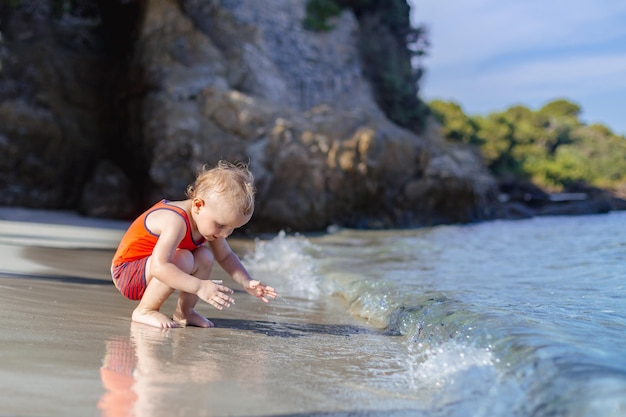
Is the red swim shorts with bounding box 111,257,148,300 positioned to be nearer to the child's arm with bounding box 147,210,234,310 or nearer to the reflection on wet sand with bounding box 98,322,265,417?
the child's arm with bounding box 147,210,234,310

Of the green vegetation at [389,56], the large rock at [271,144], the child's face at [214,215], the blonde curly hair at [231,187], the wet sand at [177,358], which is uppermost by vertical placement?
the green vegetation at [389,56]

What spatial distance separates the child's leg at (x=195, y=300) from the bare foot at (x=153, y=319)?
0.20 feet

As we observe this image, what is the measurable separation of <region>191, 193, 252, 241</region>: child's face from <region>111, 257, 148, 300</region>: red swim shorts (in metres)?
0.38

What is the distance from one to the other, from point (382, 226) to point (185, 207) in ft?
29.2

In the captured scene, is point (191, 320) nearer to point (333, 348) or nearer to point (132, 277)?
point (132, 277)

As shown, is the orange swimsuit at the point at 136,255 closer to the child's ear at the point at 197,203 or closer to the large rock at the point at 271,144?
the child's ear at the point at 197,203

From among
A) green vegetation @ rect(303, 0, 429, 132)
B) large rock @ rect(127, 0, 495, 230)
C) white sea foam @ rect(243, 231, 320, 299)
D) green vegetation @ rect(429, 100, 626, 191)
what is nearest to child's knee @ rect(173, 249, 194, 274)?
white sea foam @ rect(243, 231, 320, 299)

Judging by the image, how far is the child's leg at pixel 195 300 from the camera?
3.17 meters

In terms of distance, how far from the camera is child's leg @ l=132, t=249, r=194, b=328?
10.1 feet

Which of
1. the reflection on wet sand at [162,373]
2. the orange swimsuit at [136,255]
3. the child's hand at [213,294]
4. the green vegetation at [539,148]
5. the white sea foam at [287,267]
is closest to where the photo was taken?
the reflection on wet sand at [162,373]

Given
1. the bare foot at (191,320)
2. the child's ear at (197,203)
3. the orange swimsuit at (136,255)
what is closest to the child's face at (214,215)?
the child's ear at (197,203)

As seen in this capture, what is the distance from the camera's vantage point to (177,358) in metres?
2.42

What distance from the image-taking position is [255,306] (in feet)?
13.3

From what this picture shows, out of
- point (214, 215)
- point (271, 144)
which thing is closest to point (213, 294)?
point (214, 215)
